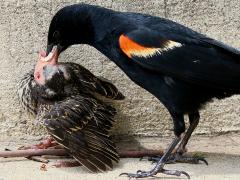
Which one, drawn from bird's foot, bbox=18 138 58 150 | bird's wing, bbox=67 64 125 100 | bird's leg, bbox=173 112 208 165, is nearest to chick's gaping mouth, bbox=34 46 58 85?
bird's wing, bbox=67 64 125 100

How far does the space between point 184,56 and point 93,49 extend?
1034 millimetres

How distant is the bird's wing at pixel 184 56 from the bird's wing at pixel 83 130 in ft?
1.97

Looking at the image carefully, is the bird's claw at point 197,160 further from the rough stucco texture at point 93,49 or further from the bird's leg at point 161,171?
the rough stucco texture at point 93,49

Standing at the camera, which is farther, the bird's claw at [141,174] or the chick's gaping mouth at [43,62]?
the chick's gaping mouth at [43,62]

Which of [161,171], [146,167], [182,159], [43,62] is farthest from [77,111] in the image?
[182,159]

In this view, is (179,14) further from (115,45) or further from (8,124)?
(8,124)

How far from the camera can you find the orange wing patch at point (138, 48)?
16.8ft

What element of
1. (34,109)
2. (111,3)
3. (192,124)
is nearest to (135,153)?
(192,124)

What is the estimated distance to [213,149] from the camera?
5.88 metres

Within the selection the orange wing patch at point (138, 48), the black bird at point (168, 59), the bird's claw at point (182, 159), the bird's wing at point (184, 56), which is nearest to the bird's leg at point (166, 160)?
the black bird at point (168, 59)

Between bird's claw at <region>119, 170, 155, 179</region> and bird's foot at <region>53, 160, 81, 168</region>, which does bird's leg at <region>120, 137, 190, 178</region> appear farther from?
bird's foot at <region>53, 160, 81, 168</region>

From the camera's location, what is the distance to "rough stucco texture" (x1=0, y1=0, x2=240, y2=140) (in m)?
5.86

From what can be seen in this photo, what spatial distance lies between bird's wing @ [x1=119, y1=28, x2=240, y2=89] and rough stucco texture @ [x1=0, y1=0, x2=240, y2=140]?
71 cm

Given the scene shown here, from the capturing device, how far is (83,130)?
5.37 meters
